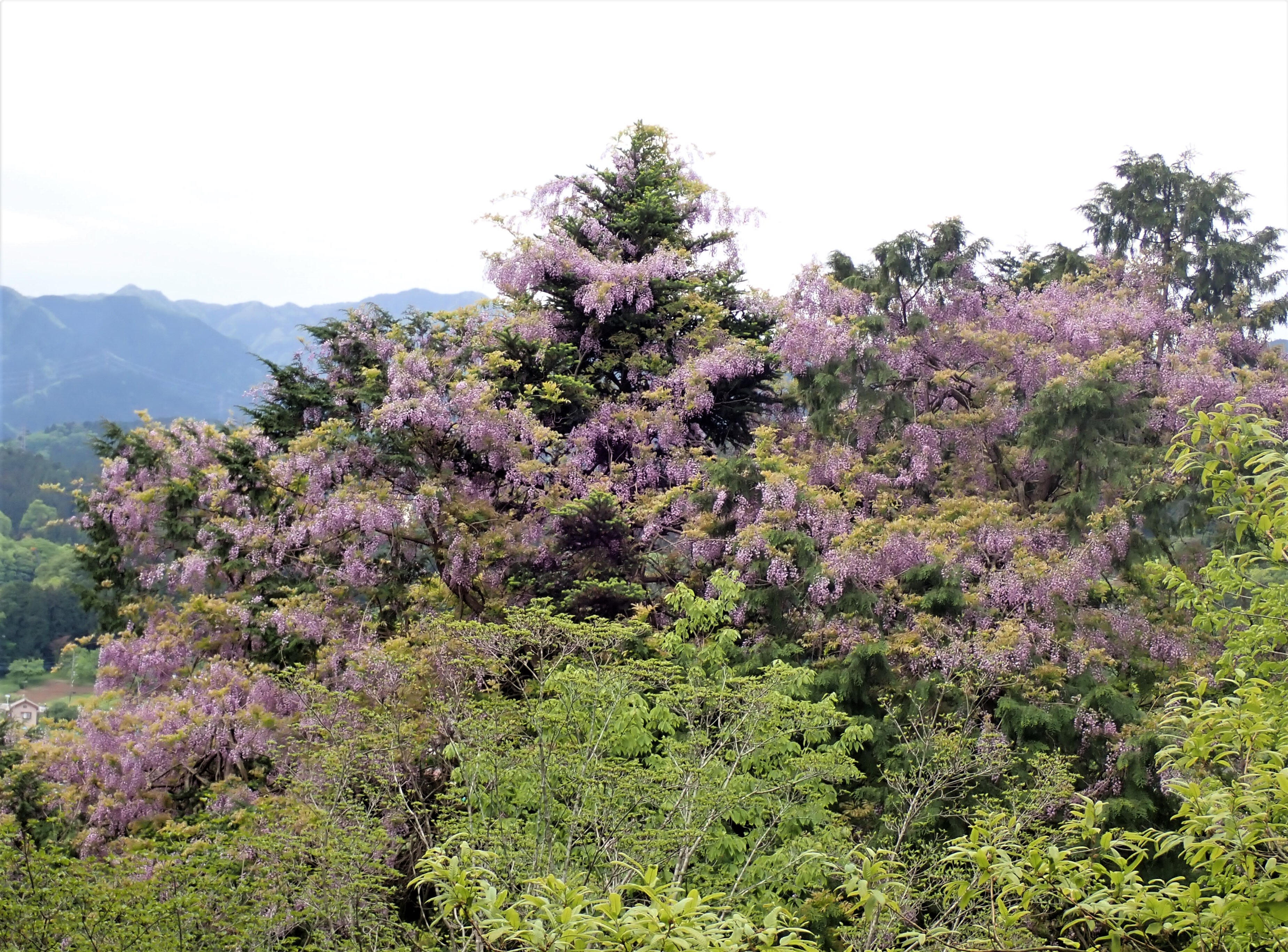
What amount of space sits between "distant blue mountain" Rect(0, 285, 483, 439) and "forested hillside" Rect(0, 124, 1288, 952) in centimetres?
11273

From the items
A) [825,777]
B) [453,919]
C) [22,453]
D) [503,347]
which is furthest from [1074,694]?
[22,453]

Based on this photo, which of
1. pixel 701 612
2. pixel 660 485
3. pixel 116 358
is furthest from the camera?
pixel 116 358

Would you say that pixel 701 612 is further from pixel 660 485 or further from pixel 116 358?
pixel 116 358

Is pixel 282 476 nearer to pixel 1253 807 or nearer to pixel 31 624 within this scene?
pixel 1253 807

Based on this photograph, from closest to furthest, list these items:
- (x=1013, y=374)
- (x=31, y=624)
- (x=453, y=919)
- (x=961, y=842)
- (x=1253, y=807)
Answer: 1. (x=1253, y=807)
2. (x=961, y=842)
3. (x=453, y=919)
4. (x=1013, y=374)
5. (x=31, y=624)

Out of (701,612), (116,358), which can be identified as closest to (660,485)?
(701,612)

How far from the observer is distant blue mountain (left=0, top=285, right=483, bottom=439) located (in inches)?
5408

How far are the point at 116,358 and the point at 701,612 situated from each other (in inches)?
6842

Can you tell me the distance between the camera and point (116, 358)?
158m

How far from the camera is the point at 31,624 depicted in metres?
39.8

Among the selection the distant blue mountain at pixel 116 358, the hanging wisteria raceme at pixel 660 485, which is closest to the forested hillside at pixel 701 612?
the hanging wisteria raceme at pixel 660 485

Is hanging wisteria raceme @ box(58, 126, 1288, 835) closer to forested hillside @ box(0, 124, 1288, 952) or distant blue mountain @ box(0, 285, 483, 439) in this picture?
forested hillside @ box(0, 124, 1288, 952)

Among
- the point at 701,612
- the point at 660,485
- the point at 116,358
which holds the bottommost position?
the point at 701,612

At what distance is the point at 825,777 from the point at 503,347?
7122mm
